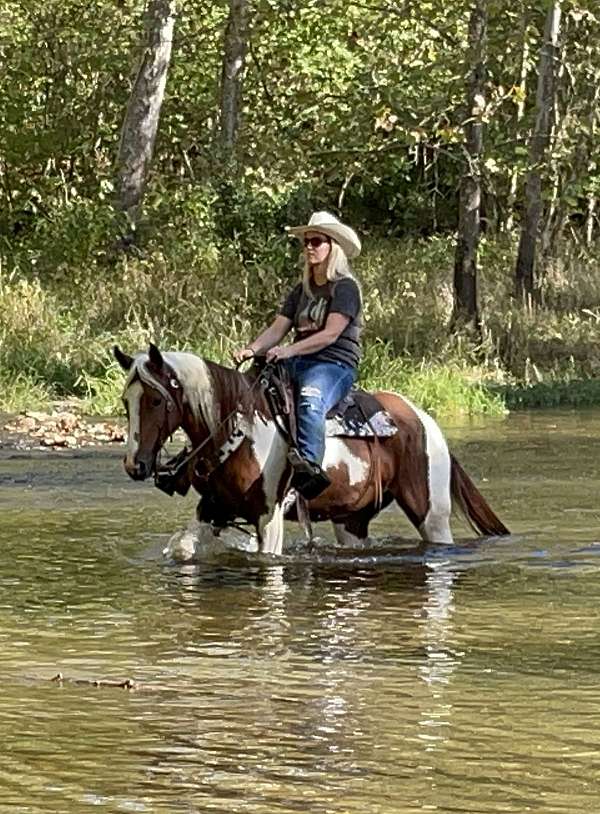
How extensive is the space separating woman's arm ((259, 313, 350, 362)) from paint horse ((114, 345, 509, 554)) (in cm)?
28

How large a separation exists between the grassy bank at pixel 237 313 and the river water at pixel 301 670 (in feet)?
28.0

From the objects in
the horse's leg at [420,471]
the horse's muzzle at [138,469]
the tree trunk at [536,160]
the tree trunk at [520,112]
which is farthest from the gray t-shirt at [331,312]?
the tree trunk at [536,160]

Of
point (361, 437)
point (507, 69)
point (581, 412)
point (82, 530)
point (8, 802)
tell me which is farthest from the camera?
point (507, 69)

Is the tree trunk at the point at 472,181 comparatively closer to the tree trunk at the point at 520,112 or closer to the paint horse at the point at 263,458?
the tree trunk at the point at 520,112

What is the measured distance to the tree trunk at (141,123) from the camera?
28.2 meters

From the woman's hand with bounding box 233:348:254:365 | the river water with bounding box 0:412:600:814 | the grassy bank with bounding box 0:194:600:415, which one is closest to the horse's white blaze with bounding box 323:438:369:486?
the river water with bounding box 0:412:600:814

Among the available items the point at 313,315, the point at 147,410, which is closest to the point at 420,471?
the point at 313,315

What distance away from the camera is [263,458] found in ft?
33.9

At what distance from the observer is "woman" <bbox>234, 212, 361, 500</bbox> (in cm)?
1032

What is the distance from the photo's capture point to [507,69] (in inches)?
1194

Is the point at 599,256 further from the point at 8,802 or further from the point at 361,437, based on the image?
the point at 8,802

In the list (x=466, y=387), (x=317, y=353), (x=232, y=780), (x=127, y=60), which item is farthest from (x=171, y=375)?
(x=127, y=60)

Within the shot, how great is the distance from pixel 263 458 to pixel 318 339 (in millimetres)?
700

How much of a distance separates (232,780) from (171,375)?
16.0 feet
